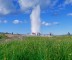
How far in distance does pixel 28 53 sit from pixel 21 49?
42 cm

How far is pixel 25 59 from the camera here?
1182cm

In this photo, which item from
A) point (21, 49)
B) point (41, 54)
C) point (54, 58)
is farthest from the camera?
point (21, 49)

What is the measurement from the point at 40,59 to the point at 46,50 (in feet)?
1.78

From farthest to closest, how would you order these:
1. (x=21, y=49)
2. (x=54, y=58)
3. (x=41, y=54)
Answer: (x=21, y=49), (x=41, y=54), (x=54, y=58)

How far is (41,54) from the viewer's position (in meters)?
11.4

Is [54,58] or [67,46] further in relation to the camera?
[67,46]

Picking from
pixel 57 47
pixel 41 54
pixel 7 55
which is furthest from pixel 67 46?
pixel 7 55

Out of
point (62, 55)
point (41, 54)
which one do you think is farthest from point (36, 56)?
point (62, 55)

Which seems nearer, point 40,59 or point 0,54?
point 40,59

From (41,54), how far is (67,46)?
51.2 inches

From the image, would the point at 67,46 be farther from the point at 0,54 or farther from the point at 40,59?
the point at 0,54

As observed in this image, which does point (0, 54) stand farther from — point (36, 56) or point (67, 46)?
point (67, 46)

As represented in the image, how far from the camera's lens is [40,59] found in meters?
11.2

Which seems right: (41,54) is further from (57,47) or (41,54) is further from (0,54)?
(0,54)
